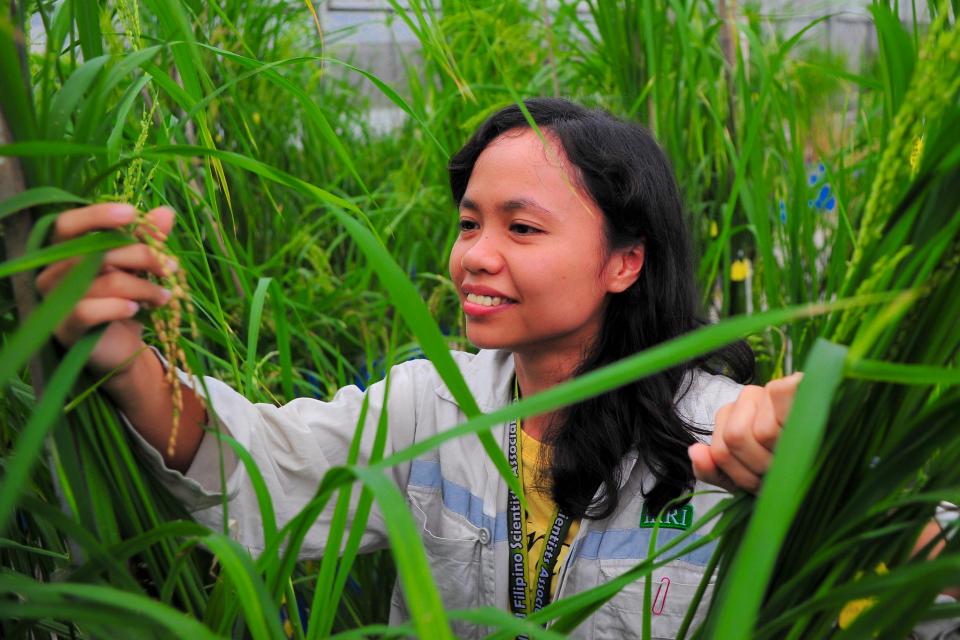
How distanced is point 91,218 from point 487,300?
56 cm

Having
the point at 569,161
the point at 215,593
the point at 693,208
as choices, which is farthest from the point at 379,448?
the point at 693,208

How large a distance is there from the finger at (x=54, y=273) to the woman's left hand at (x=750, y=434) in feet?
1.31

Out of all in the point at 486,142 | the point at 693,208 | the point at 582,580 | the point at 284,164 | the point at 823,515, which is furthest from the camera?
the point at 284,164

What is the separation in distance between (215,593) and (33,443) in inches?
7.9

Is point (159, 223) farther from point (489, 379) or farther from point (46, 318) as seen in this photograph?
point (489, 379)

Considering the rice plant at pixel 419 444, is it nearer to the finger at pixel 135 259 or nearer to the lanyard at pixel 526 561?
the finger at pixel 135 259

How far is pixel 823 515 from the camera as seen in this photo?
57 cm

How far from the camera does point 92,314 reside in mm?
561

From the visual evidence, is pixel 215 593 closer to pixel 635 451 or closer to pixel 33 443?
pixel 33 443

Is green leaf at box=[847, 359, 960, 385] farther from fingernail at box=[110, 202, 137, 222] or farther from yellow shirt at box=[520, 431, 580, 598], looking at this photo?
yellow shirt at box=[520, 431, 580, 598]

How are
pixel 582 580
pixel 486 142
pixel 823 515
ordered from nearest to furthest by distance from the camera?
pixel 823 515 < pixel 582 580 < pixel 486 142

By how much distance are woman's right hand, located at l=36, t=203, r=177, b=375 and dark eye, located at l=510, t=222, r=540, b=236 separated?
19.7 inches

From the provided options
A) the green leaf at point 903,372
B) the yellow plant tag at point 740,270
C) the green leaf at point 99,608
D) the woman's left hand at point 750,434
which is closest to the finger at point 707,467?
the woman's left hand at point 750,434

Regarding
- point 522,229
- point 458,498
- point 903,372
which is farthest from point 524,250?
point 903,372
